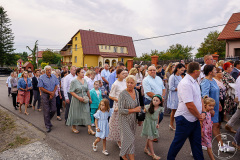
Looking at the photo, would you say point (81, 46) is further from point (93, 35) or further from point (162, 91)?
point (162, 91)

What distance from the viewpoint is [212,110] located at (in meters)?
3.93

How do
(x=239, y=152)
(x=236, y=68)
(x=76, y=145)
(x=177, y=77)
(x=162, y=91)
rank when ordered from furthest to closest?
(x=236, y=68)
(x=177, y=77)
(x=162, y=91)
(x=76, y=145)
(x=239, y=152)

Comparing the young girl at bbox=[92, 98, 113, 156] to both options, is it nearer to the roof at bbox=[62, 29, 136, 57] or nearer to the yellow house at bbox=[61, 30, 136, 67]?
the yellow house at bbox=[61, 30, 136, 67]

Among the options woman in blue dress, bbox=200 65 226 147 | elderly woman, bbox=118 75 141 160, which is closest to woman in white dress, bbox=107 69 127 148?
elderly woman, bbox=118 75 141 160

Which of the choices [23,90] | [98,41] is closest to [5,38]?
[98,41]

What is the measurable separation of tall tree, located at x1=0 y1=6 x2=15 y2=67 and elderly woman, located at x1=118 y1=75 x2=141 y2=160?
198 feet

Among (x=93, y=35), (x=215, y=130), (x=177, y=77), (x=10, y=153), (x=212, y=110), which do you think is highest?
(x=93, y=35)

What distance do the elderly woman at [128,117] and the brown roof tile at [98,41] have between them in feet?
126

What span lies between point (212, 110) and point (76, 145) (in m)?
3.44

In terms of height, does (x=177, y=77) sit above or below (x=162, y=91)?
above

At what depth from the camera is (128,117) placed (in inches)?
138

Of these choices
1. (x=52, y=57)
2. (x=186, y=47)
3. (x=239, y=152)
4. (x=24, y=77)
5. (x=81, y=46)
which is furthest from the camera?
(x=52, y=57)

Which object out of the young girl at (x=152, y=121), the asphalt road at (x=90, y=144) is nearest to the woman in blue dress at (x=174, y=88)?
the asphalt road at (x=90, y=144)

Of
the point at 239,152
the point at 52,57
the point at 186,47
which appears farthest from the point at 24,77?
the point at 52,57
